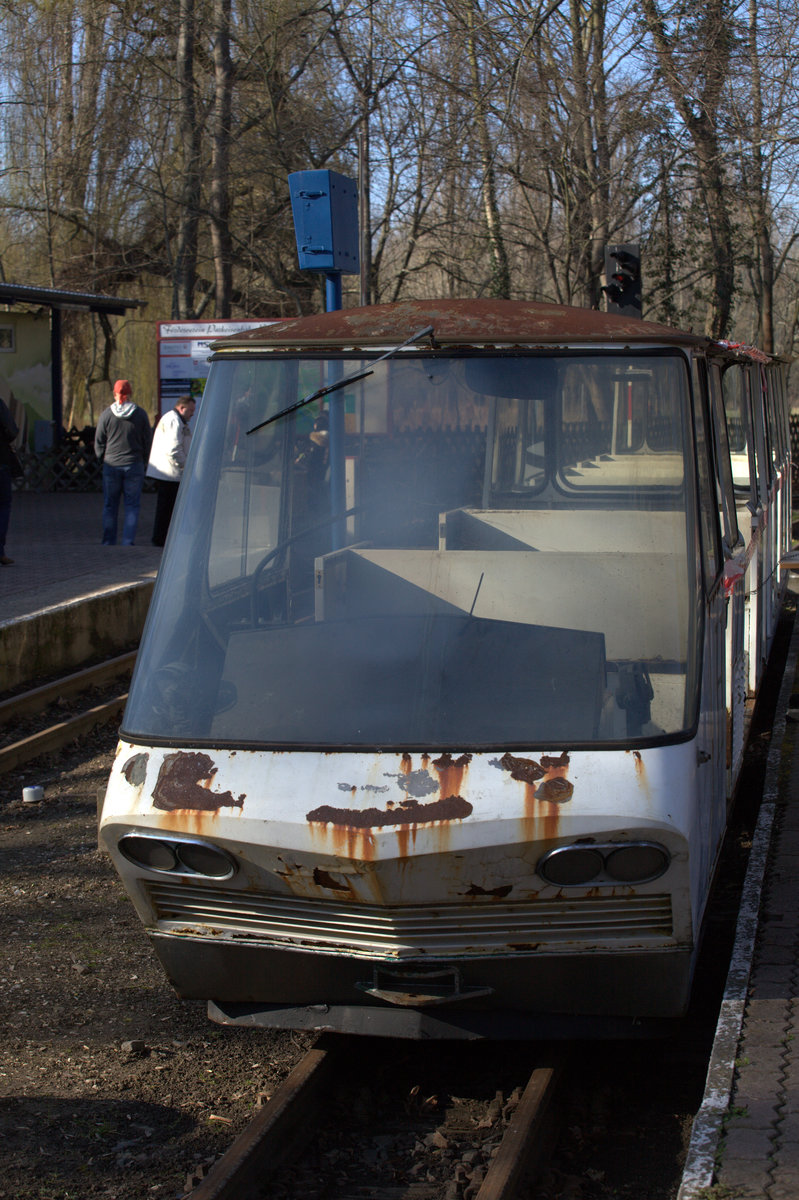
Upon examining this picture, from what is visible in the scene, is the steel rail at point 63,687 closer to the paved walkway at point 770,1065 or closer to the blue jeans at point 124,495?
the blue jeans at point 124,495

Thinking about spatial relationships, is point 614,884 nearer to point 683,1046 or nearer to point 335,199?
point 683,1046

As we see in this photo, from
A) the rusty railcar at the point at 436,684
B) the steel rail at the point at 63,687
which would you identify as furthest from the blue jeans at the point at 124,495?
the rusty railcar at the point at 436,684

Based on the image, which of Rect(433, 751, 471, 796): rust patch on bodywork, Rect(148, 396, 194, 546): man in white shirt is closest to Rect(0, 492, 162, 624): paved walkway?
Rect(148, 396, 194, 546): man in white shirt

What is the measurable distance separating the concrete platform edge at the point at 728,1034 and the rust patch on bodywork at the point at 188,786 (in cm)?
144

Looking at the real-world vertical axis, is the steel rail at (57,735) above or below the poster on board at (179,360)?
below

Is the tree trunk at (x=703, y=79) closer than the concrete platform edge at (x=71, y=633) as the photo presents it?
No

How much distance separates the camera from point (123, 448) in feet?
47.5

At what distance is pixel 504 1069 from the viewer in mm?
4012

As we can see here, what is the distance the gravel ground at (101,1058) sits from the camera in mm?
3428

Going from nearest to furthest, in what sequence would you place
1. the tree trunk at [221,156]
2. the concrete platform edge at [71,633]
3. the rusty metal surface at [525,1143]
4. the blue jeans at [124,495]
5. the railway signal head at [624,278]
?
the rusty metal surface at [525,1143] < the concrete platform edge at [71,633] < the railway signal head at [624,278] < the blue jeans at [124,495] < the tree trunk at [221,156]

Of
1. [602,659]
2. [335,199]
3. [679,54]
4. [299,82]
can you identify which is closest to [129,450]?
[335,199]

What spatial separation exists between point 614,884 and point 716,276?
2120 cm

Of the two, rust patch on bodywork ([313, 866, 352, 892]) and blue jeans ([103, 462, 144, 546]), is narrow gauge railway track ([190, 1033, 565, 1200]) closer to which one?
rust patch on bodywork ([313, 866, 352, 892])

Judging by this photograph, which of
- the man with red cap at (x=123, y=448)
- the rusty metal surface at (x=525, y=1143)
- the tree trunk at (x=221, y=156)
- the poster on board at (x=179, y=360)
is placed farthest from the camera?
the tree trunk at (x=221, y=156)
